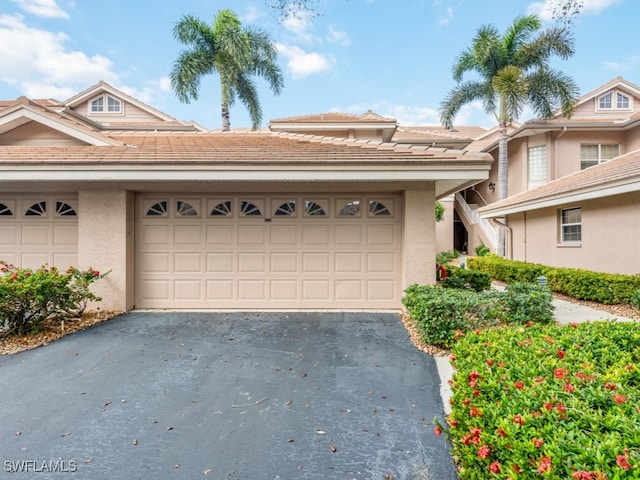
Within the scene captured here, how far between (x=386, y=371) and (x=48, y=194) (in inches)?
320

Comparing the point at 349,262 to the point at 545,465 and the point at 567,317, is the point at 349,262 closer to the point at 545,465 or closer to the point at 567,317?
the point at 567,317

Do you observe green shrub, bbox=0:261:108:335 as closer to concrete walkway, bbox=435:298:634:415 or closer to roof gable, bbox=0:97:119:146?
roof gable, bbox=0:97:119:146

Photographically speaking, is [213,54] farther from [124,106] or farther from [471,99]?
[471,99]

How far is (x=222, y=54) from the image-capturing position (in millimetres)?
17922

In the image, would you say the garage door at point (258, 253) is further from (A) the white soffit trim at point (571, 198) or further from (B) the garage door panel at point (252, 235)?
(A) the white soffit trim at point (571, 198)

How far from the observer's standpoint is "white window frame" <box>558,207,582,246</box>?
35.3 feet

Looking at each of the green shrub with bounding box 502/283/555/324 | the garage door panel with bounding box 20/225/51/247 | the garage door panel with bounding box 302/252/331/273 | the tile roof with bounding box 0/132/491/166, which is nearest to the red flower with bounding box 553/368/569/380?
the green shrub with bounding box 502/283/555/324

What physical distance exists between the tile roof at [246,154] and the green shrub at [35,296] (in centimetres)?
222

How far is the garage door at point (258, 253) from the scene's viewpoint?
24.7ft

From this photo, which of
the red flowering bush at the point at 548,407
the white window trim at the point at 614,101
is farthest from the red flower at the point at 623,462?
the white window trim at the point at 614,101

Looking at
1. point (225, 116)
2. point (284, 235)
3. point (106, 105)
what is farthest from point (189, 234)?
point (106, 105)

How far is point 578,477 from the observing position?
1.37 meters

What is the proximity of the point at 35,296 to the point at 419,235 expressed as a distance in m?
7.19

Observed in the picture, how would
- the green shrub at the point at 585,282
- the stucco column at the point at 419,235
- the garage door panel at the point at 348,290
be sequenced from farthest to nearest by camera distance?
1. the green shrub at the point at 585,282
2. the garage door panel at the point at 348,290
3. the stucco column at the point at 419,235
